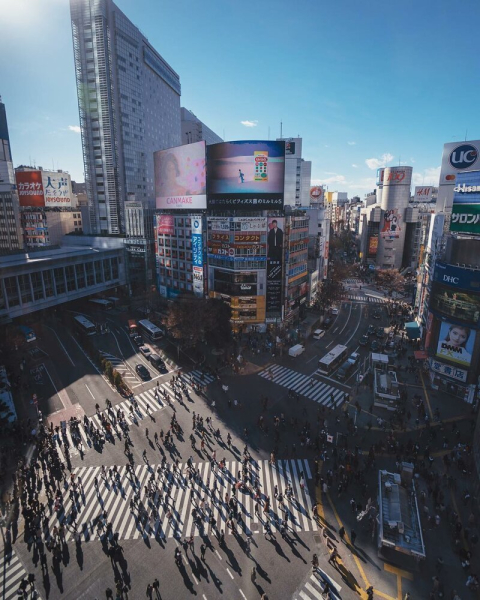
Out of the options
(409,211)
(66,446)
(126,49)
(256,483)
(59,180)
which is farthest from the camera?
(409,211)

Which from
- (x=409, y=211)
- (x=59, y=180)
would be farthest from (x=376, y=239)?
(x=59, y=180)

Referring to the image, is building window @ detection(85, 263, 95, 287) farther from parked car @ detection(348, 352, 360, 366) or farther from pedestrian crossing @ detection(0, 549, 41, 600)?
pedestrian crossing @ detection(0, 549, 41, 600)

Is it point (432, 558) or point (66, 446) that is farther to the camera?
point (66, 446)

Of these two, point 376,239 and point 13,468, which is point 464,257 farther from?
point 376,239

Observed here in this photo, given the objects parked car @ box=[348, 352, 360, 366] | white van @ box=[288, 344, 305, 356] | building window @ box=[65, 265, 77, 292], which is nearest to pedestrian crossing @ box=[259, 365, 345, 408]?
white van @ box=[288, 344, 305, 356]

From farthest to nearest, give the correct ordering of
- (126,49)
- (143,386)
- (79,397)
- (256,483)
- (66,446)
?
(126,49) < (143,386) < (79,397) < (66,446) < (256,483)

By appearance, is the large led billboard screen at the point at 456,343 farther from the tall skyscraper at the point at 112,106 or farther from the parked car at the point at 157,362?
the tall skyscraper at the point at 112,106

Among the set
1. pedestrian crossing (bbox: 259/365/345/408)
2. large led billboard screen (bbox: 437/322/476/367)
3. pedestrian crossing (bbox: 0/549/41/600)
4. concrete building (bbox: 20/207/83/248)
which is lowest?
pedestrian crossing (bbox: 0/549/41/600)
